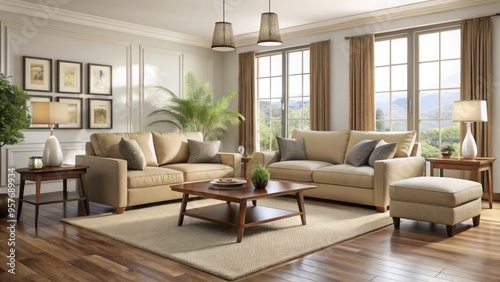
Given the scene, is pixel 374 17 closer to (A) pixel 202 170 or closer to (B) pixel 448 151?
(B) pixel 448 151

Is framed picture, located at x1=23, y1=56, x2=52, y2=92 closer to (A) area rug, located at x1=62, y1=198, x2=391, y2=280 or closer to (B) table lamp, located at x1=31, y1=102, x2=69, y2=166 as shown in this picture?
(B) table lamp, located at x1=31, y1=102, x2=69, y2=166

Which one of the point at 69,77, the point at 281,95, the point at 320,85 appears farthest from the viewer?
the point at 281,95

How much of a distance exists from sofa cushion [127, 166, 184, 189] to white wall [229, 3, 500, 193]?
111 inches

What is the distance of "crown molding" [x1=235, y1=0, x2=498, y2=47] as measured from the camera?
5.66m

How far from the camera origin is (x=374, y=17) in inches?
251

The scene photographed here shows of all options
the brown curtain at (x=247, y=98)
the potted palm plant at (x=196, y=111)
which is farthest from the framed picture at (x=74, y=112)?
the brown curtain at (x=247, y=98)

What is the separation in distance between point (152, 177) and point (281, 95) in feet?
11.0

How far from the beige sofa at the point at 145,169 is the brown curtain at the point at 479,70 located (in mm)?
3071

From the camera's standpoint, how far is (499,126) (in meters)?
5.42

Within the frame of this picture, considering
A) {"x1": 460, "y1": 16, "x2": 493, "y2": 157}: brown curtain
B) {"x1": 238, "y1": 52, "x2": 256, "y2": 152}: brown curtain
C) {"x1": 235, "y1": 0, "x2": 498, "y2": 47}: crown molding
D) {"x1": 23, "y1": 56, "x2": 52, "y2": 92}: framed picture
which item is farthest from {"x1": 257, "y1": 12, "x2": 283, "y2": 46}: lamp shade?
{"x1": 238, "y1": 52, "x2": 256, "y2": 152}: brown curtain

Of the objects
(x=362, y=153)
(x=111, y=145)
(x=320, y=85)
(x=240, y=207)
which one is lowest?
(x=240, y=207)

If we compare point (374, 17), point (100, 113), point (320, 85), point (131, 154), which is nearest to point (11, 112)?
point (131, 154)

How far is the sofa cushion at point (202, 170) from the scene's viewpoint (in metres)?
5.46

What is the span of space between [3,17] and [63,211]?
2.72 metres
